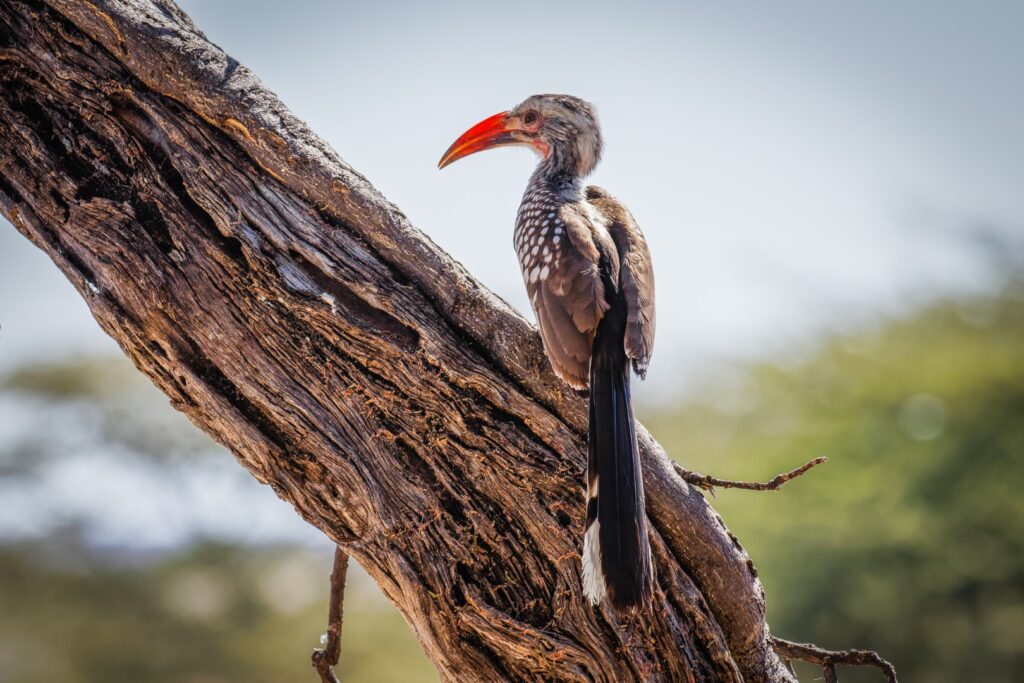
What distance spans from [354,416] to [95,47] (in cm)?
146

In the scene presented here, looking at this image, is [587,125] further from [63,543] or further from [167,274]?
[63,543]

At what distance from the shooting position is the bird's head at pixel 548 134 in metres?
4.40

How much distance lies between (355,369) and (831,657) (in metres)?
1.79

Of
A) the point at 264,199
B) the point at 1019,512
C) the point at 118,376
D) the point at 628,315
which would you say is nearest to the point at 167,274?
the point at 264,199

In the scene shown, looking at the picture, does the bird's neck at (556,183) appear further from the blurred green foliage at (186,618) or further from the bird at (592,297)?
the blurred green foliage at (186,618)

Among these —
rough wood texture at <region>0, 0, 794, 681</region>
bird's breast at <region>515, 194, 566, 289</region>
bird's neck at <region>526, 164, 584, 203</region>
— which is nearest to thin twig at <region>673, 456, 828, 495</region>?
rough wood texture at <region>0, 0, 794, 681</region>

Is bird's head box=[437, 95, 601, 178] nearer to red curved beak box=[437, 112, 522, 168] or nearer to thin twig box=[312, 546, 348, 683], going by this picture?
red curved beak box=[437, 112, 522, 168]

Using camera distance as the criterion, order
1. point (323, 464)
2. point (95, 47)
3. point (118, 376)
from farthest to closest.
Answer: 1. point (118, 376)
2. point (95, 47)
3. point (323, 464)

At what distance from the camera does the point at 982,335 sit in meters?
11.1

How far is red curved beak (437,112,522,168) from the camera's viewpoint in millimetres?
4484

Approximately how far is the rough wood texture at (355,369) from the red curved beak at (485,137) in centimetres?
180

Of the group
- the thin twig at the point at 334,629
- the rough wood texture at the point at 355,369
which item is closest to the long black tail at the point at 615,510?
the rough wood texture at the point at 355,369

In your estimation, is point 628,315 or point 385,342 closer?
point 385,342

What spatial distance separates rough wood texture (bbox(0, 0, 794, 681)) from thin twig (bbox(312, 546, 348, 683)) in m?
0.56
